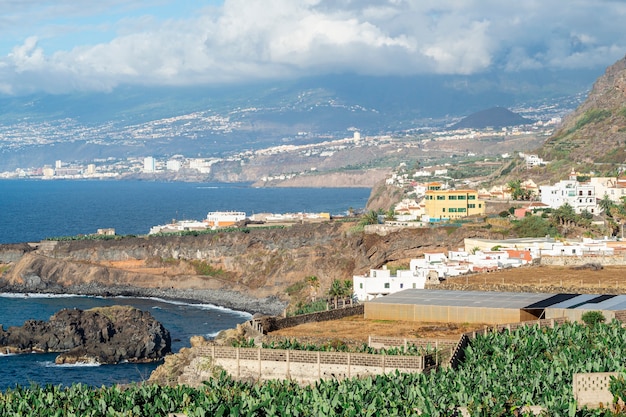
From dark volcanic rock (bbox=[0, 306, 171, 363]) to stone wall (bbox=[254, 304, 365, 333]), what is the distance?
75.2 feet

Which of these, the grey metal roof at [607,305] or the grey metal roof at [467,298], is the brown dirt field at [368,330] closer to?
the grey metal roof at [467,298]

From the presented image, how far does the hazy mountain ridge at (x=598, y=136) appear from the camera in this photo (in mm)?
135000

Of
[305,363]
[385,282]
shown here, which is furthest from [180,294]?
[305,363]

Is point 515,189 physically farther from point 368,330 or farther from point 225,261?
point 368,330

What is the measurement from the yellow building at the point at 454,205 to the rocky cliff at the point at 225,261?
7765 millimetres

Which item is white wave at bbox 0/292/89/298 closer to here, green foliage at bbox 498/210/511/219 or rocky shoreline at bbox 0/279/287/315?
rocky shoreline at bbox 0/279/287/315

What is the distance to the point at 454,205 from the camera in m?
108

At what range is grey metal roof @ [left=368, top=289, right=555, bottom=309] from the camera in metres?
40.3

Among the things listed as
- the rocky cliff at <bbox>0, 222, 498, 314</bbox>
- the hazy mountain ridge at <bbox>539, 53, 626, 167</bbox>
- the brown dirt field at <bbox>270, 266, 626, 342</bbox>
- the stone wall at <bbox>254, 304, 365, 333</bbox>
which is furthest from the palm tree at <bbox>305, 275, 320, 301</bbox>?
the hazy mountain ridge at <bbox>539, 53, 626, 167</bbox>

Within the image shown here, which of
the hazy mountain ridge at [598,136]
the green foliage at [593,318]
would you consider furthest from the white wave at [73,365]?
the hazy mountain ridge at [598,136]

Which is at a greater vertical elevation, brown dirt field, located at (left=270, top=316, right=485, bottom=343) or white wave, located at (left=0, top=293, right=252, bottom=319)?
brown dirt field, located at (left=270, top=316, right=485, bottom=343)

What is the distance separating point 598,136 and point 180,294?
64711 mm

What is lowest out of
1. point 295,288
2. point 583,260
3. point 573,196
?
point 295,288

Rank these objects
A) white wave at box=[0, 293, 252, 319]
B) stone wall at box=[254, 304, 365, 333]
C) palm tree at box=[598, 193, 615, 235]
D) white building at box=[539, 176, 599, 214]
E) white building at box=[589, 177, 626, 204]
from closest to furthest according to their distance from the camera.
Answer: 1. stone wall at box=[254, 304, 365, 333]
2. white wave at box=[0, 293, 252, 319]
3. palm tree at box=[598, 193, 615, 235]
4. white building at box=[539, 176, 599, 214]
5. white building at box=[589, 177, 626, 204]
